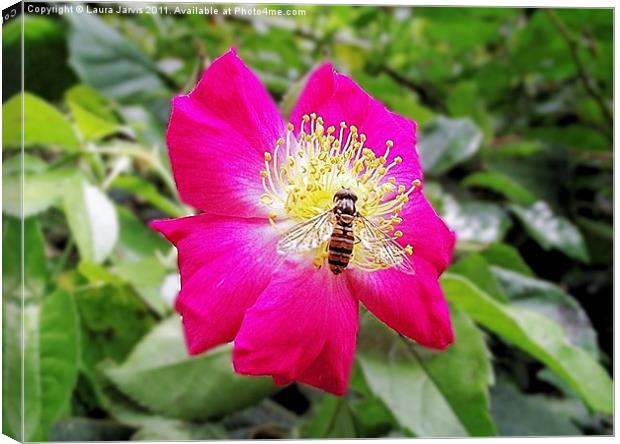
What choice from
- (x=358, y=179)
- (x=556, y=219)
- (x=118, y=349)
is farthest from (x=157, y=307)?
(x=556, y=219)

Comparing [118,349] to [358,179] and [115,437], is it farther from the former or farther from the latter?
[358,179]

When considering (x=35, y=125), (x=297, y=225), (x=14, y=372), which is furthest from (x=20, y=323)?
(x=297, y=225)

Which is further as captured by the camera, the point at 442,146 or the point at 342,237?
the point at 442,146

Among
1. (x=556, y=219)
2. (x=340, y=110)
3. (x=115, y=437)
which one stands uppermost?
(x=340, y=110)

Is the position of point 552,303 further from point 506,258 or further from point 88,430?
point 88,430

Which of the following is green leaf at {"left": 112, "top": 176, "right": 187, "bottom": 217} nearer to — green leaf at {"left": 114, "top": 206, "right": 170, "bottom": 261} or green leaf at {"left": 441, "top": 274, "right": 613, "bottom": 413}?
green leaf at {"left": 114, "top": 206, "right": 170, "bottom": 261}

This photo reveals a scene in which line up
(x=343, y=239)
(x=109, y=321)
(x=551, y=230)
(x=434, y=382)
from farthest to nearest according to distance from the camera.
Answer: (x=551, y=230) → (x=109, y=321) → (x=434, y=382) → (x=343, y=239)

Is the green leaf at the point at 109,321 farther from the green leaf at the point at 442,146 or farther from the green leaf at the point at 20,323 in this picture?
the green leaf at the point at 442,146
